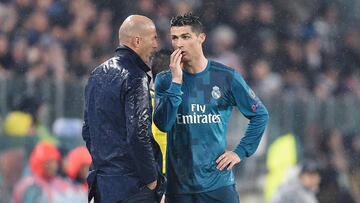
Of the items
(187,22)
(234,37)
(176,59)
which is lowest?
(176,59)

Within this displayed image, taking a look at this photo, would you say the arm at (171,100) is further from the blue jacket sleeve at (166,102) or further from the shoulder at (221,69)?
the shoulder at (221,69)

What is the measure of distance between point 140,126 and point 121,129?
159mm

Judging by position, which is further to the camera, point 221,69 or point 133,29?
point 221,69

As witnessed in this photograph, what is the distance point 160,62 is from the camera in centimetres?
545

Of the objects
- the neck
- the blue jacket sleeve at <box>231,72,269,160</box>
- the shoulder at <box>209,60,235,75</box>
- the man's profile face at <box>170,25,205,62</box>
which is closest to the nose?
the man's profile face at <box>170,25,205,62</box>

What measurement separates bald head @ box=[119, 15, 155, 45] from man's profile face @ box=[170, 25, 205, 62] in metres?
0.16

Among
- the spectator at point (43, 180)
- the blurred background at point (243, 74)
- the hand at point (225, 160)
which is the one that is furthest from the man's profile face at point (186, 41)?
the spectator at point (43, 180)

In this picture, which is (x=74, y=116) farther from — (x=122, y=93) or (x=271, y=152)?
(x=122, y=93)

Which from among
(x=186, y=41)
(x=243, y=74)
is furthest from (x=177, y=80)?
(x=243, y=74)

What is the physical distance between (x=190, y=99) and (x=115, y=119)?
50 centimetres

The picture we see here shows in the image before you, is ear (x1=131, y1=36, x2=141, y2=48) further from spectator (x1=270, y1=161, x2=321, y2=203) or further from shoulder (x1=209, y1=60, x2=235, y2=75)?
spectator (x1=270, y1=161, x2=321, y2=203)

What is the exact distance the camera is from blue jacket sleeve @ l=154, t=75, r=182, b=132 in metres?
4.80

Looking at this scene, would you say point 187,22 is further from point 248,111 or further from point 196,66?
point 248,111

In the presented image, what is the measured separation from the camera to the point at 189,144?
4973mm
